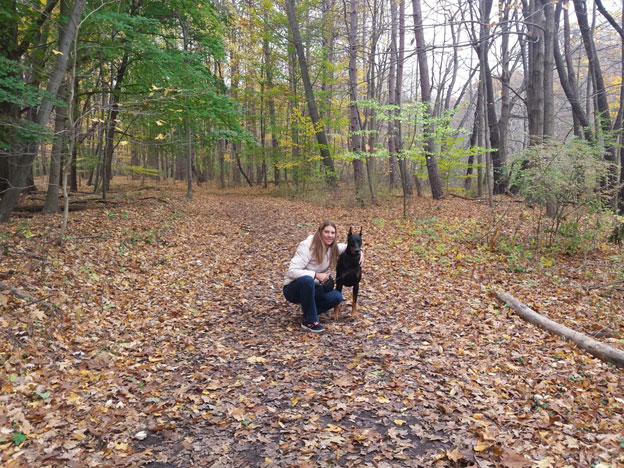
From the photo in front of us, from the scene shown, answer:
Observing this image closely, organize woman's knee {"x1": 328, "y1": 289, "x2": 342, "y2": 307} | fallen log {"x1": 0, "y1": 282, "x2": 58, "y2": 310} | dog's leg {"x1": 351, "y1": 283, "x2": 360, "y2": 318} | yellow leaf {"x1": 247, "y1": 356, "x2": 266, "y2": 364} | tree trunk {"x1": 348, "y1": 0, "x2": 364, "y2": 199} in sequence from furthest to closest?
tree trunk {"x1": 348, "y1": 0, "x2": 364, "y2": 199}, dog's leg {"x1": 351, "y1": 283, "x2": 360, "y2": 318}, woman's knee {"x1": 328, "y1": 289, "x2": 342, "y2": 307}, fallen log {"x1": 0, "y1": 282, "x2": 58, "y2": 310}, yellow leaf {"x1": 247, "y1": 356, "x2": 266, "y2": 364}

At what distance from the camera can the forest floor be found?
3256 mm

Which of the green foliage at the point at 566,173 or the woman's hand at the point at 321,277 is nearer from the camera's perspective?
the woman's hand at the point at 321,277

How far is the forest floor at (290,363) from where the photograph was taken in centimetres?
326

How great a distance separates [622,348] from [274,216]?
12140 millimetres

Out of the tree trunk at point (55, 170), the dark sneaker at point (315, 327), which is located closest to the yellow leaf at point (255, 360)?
the dark sneaker at point (315, 327)

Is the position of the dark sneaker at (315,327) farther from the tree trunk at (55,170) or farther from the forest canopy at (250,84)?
the tree trunk at (55,170)

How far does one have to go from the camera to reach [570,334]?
4977 mm

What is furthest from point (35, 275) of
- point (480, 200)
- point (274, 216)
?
point (480, 200)

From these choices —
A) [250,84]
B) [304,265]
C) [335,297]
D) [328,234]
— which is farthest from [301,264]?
[250,84]

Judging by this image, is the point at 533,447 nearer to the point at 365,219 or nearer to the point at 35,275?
the point at 35,275

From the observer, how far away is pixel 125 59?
1356 cm

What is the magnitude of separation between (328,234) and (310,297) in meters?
0.95

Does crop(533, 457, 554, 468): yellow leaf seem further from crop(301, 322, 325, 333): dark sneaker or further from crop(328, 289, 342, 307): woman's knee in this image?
crop(328, 289, 342, 307): woman's knee

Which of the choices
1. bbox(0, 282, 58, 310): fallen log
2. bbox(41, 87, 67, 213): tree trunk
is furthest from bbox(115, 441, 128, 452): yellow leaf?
bbox(41, 87, 67, 213): tree trunk
